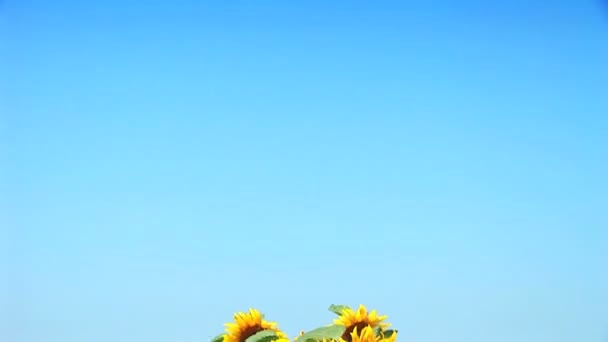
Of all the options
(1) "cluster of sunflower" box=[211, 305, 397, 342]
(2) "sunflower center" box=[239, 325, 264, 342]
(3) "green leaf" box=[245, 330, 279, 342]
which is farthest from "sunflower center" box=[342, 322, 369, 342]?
(2) "sunflower center" box=[239, 325, 264, 342]

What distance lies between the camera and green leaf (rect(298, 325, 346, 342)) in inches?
177

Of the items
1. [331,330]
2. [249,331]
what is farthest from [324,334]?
[249,331]

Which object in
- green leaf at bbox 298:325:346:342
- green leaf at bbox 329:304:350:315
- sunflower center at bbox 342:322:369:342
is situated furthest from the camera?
green leaf at bbox 329:304:350:315

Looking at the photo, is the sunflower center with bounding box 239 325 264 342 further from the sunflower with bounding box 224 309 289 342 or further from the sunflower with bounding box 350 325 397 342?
the sunflower with bounding box 350 325 397 342

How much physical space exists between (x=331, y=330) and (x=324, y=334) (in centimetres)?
6

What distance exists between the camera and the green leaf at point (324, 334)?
4500mm

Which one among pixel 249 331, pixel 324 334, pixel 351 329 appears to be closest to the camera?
pixel 324 334

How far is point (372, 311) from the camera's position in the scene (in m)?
4.83

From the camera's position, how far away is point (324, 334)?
14.9 feet

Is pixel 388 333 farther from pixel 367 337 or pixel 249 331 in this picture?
pixel 249 331

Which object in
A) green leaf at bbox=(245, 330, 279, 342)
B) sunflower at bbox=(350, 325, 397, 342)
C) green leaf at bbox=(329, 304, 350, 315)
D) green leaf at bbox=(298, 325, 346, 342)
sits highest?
green leaf at bbox=(329, 304, 350, 315)

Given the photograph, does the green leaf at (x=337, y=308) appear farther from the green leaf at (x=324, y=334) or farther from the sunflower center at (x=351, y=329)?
the green leaf at (x=324, y=334)

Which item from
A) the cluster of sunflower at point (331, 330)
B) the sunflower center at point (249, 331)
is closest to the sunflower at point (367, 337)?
the cluster of sunflower at point (331, 330)

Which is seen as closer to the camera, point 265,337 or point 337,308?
point 265,337
